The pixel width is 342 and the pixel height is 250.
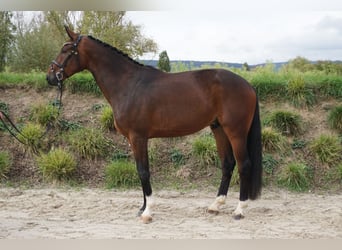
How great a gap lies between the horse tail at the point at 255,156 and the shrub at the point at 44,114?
11.5ft

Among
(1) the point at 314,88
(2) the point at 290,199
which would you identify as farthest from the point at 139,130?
(1) the point at 314,88

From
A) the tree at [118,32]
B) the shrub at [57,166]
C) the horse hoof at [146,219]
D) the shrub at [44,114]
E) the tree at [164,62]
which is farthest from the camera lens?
the tree at [118,32]

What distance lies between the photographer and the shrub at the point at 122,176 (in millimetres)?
5445

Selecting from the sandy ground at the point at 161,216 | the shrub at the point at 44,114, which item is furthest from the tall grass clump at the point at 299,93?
the shrub at the point at 44,114

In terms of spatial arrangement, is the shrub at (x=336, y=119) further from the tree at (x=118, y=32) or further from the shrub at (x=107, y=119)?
the tree at (x=118, y=32)

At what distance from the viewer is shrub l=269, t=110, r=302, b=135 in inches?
241

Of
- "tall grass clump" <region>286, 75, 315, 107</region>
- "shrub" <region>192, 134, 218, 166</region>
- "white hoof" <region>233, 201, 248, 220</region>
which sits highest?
"tall grass clump" <region>286, 75, 315, 107</region>

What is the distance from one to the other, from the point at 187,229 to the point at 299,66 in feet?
20.7

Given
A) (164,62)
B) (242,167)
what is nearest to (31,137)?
(164,62)

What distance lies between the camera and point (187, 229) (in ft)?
12.0

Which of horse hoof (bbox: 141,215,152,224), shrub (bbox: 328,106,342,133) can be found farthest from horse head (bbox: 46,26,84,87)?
shrub (bbox: 328,106,342,133)

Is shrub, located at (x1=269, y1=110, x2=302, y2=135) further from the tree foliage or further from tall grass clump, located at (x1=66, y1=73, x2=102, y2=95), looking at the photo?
the tree foliage

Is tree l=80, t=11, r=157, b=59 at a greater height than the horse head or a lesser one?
greater

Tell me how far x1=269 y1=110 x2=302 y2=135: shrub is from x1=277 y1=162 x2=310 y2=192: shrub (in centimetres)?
83
